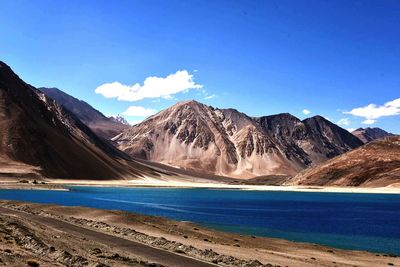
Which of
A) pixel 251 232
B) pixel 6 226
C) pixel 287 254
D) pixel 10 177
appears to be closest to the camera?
pixel 6 226

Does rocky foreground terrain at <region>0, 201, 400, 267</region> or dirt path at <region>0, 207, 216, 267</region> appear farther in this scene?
dirt path at <region>0, 207, 216, 267</region>

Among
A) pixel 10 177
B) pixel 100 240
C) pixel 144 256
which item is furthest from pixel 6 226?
pixel 10 177

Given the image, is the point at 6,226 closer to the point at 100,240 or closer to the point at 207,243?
the point at 100,240

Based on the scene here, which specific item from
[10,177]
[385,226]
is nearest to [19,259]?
[385,226]

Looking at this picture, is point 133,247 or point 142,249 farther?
point 133,247

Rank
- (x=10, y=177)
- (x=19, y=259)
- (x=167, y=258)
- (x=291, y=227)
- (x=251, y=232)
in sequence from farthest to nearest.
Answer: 1. (x=10, y=177)
2. (x=291, y=227)
3. (x=251, y=232)
4. (x=167, y=258)
5. (x=19, y=259)

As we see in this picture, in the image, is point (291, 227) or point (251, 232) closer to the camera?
point (251, 232)

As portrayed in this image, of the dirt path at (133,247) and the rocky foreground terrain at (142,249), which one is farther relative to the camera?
the dirt path at (133,247)
